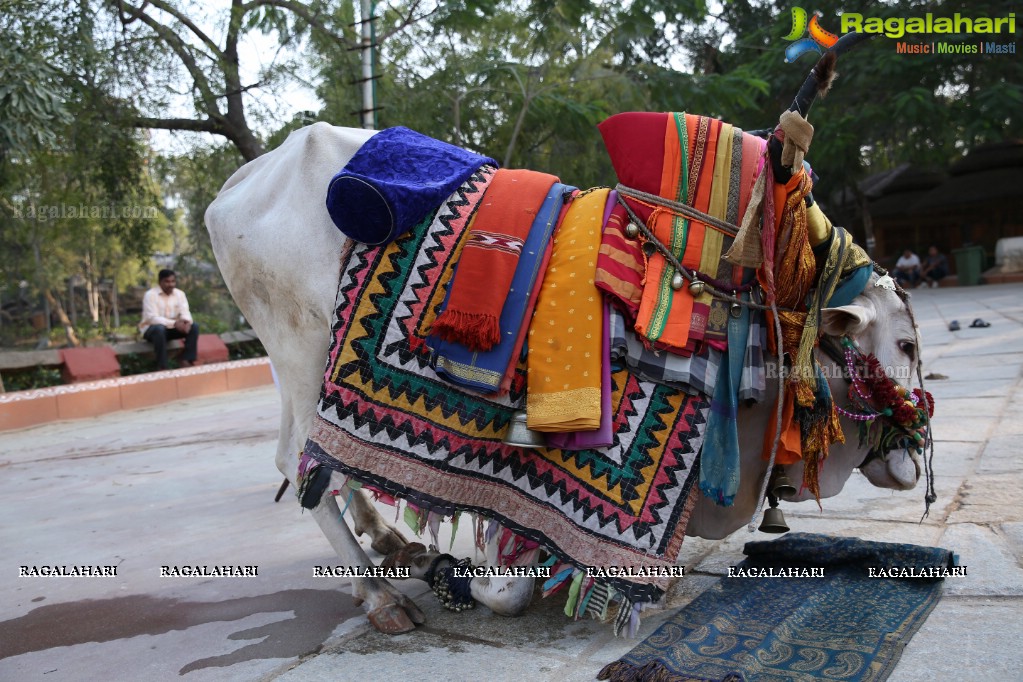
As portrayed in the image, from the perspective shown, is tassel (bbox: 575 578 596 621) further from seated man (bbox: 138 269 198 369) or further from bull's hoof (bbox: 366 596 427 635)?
seated man (bbox: 138 269 198 369)

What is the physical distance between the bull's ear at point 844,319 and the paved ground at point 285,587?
0.89m

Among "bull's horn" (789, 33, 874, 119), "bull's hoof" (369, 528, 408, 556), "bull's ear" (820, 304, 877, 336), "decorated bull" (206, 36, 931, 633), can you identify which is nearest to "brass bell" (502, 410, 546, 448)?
"decorated bull" (206, 36, 931, 633)

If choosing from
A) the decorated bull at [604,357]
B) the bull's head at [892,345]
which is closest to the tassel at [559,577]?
the decorated bull at [604,357]

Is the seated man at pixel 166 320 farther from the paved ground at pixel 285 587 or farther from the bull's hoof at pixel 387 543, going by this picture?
the bull's hoof at pixel 387 543

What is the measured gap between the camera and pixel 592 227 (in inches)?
106

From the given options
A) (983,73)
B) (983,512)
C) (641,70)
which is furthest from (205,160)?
(983,73)

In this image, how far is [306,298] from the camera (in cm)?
289

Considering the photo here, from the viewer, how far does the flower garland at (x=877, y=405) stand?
106 inches

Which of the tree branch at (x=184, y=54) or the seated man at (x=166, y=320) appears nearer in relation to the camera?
the tree branch at (x=184, y=54)

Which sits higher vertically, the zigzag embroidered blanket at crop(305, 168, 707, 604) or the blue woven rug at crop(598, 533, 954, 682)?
the zigzag embroidered blanket at crop(305, 168, 707, 604)

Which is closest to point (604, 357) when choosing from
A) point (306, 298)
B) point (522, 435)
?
point (522, 435)

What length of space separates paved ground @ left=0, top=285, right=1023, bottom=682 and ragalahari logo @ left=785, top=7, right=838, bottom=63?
1708 millimetres

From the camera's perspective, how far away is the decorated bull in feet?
8.27

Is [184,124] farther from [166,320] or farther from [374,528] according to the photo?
[374,528]
